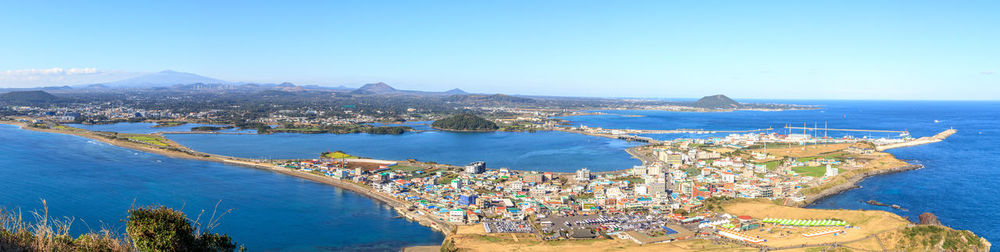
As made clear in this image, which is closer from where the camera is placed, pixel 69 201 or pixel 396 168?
pixel 69 201

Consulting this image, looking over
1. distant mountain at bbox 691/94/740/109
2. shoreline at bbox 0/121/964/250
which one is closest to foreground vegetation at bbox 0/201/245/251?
shoreline at bbox 0/121/964/250

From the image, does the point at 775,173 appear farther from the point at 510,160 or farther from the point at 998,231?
→ the point at 510,160

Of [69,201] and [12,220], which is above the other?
[12,220]

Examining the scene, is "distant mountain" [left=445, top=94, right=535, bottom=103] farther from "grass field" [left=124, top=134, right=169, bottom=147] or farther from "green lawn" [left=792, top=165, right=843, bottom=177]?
"green lawn" [left=792, top=165, right=843, bottom=177]

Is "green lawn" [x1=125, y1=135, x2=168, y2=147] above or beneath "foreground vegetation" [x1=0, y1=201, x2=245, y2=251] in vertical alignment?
beneath

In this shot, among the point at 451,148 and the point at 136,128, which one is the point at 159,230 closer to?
the point at 451,148

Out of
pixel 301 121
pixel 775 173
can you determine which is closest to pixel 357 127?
pixel 301 121
